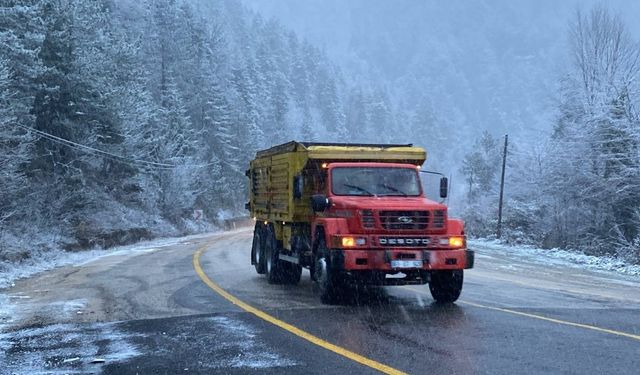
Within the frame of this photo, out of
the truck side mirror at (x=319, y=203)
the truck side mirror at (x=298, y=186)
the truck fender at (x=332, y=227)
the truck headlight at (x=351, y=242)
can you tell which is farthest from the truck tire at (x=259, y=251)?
the truck headlight at (x=351, y=242)

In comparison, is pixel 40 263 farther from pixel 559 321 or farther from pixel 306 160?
pixel 559 321

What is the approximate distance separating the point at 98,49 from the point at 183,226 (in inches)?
730

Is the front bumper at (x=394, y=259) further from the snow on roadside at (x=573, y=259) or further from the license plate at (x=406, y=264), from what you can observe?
the snow on roadside at (x=573, y=259)

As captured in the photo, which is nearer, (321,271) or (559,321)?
(559,321)

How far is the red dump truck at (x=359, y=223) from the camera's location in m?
10.5

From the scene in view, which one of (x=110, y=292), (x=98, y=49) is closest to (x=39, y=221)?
(x=98, y=49)

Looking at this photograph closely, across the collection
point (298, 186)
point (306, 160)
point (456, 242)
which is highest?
point (306, 160)

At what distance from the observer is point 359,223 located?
10531mm

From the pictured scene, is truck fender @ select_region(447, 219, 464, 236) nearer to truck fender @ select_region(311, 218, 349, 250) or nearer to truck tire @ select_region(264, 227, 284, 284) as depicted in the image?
truck fender @ select_region(311, 218, 349, 250)

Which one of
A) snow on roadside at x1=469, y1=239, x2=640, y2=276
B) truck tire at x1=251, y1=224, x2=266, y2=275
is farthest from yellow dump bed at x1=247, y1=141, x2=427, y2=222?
snow on roadside at x1=469, y1=239, x2=640, y2=276

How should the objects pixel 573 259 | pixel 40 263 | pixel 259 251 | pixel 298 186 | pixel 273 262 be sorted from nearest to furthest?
1. pixel 298 186
2. pixel 273 262
3. pixel 259 251
4. pixel 40 263
5. pixel 573 259

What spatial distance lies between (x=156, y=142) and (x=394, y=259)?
3668 centimetres

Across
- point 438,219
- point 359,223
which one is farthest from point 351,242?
point 438,219

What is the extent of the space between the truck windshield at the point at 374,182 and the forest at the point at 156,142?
13549 millimetres
